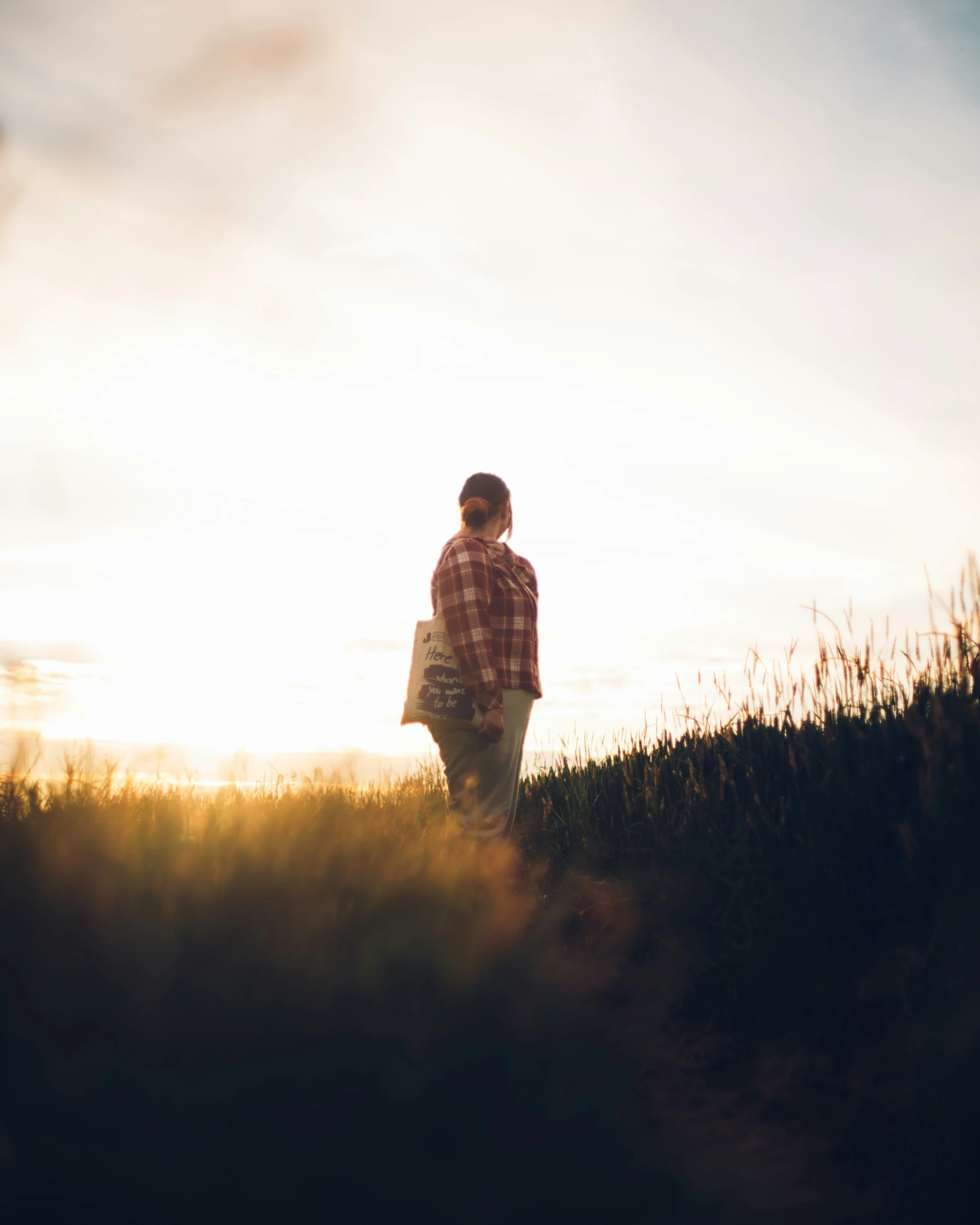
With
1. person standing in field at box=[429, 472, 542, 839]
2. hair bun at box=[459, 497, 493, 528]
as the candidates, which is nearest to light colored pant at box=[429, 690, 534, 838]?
person standing in field at box=[429, 472, 542, 839]

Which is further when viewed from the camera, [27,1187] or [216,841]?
[216,841]

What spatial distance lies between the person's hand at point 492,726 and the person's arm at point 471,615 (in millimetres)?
21

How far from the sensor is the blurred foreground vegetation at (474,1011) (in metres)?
2.23

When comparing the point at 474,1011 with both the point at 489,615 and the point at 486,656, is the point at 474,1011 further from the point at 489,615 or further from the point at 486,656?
the point at 489,615

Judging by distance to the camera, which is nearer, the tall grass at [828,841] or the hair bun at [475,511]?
the tall grass at [828,841]

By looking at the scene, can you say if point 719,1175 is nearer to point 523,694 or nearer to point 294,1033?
point 294,1033

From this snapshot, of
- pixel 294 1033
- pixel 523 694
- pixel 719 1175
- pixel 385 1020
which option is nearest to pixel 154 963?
pixel 294 1033

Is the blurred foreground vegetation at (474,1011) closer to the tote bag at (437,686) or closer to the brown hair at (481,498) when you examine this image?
the tote bag at (437,686)

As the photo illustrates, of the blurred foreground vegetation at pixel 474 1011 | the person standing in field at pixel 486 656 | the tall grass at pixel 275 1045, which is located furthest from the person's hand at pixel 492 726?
the tall grass at pixel 275 1045

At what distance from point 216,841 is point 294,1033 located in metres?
0.86

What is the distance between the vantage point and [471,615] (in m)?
4.13

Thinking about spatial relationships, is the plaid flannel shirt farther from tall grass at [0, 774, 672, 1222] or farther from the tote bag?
tall grass at [0, 774, 672, 1222]

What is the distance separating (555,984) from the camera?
310cm

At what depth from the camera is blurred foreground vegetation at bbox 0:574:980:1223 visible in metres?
2.23
